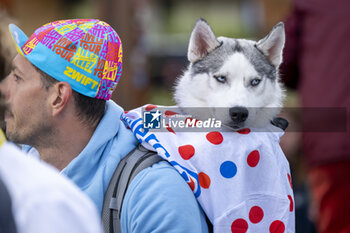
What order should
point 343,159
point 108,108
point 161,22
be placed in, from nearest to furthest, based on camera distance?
point 108,108
point 343,159
point 161,22

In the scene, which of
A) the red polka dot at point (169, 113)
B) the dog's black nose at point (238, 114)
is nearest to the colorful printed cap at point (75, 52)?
the red polka dot at point (169, 113)

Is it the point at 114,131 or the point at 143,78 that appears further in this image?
the point at 143,78

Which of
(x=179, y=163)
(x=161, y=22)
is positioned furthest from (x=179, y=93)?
(x=161, y=22)

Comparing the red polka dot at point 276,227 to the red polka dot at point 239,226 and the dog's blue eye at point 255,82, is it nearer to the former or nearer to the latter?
the red polka dot at point 239,226

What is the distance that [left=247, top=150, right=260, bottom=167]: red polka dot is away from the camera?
2588mm

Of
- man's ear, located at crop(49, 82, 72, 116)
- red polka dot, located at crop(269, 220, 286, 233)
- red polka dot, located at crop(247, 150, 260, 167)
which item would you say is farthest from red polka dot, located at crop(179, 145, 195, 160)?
man's ear, located at crop(49, 82, 72, 116)

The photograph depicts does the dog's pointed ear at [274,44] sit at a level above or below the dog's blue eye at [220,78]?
above

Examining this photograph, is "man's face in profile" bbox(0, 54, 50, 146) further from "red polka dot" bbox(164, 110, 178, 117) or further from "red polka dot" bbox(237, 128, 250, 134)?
"red polka dot" bbox(237, 128, 250, 134)

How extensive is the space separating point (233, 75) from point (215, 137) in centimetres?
49

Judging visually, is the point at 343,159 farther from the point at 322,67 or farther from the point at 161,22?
the point at 161,22

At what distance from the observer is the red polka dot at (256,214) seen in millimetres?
2533

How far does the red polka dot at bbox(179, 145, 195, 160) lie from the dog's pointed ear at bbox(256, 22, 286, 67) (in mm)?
745

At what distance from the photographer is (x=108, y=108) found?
9.43ft

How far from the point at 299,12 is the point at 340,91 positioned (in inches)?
27.2
